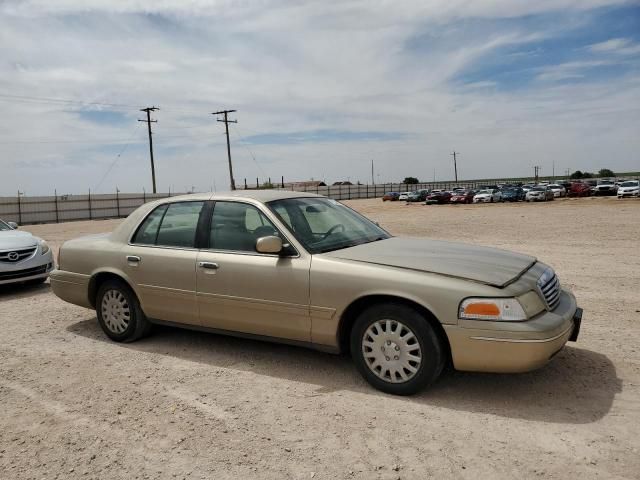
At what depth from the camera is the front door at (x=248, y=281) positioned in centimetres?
418

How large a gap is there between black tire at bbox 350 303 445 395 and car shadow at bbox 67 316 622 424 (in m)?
0.11

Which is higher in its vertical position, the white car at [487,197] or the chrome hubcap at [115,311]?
the white car at [487,197]

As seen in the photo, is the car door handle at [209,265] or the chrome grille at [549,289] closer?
the chrome grille at [549,289]

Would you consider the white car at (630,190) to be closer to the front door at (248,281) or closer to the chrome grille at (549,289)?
the chrome grille at (549,289)

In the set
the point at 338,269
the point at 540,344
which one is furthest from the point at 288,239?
the point at 540,344

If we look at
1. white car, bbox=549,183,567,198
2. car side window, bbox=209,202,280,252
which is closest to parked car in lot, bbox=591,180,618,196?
white car, bbox=549,183,567,198

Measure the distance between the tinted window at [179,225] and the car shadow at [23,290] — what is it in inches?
167

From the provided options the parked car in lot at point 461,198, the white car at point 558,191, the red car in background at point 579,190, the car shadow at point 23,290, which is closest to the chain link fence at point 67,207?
the parked car in lot at point 461,198

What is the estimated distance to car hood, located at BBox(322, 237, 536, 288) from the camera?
147 inches

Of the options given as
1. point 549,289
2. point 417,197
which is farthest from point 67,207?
point 549,289

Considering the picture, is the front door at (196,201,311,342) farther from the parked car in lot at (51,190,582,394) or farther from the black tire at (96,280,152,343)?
the black tire at (96,280,152,343)

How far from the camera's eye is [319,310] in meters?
4.06

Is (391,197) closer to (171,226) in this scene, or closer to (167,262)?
(171,226)

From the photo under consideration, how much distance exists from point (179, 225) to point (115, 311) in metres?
1.16
